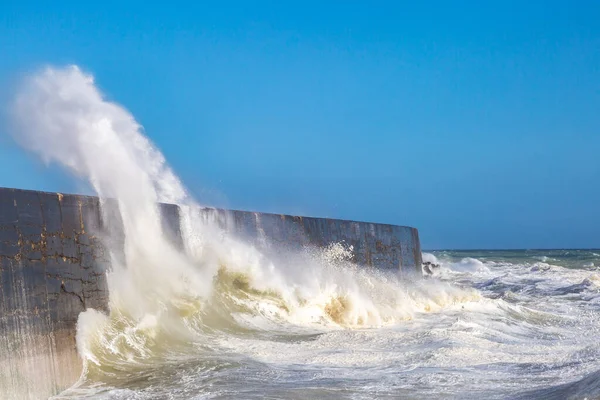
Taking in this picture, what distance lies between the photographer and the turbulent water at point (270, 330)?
5620 millimetres

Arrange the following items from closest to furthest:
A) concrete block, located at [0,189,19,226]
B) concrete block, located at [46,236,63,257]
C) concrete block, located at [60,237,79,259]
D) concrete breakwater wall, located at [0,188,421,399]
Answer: concrete breakwater wall, located at [0,188,421,399], concrete block, located at [0,189,19,226], concrete block, located at [46,236,63,257], concrete block, located at [60,237,79,259]

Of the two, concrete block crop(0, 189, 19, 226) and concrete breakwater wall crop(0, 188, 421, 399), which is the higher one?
Result: concrete block crop(0, 189, 19, 226)

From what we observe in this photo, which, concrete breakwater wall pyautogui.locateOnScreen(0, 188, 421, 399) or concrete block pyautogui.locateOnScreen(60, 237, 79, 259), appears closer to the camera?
concrete breakwater wall pyautogui.locateOnScreen(0, 188, 421, 399)

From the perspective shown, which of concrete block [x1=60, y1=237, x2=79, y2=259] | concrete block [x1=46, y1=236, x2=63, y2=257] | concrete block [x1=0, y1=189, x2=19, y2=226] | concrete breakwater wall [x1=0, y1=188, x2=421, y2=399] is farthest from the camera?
concrete block [x1=60, y1=237, x2=79, y2=259]

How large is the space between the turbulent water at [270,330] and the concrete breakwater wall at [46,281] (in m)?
0.17

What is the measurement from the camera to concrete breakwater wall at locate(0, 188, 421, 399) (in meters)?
5.44

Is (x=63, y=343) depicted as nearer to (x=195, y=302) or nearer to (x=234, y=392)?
(x=234, y=392)

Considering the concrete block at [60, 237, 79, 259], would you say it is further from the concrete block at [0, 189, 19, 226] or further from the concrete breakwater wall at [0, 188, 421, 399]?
the concrete block at [0, 189, 19, 226]

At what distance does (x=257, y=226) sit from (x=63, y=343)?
15.7 feet

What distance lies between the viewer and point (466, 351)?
22.6ft

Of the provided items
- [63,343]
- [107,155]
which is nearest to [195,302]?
[107,155]

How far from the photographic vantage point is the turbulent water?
18.4ft

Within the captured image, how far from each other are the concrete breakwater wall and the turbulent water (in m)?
0.17

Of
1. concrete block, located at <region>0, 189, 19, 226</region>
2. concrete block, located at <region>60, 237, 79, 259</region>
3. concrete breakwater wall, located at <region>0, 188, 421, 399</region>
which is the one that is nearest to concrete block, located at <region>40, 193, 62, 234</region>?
concrete breakwater wall, located at <region>0, 188, 421, 399</region>
